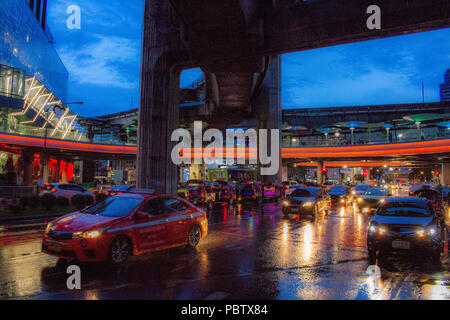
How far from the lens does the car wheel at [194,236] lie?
30.9 ft

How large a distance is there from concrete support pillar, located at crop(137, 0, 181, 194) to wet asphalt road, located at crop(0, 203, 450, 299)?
9.37 m

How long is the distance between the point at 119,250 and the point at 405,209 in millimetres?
7627

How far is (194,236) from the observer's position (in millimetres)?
9617

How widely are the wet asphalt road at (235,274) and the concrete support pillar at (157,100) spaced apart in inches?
369

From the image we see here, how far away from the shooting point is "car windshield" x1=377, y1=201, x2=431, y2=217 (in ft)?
29.5

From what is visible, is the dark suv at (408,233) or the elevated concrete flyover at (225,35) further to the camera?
the elevated concrete flyover at (225,35)

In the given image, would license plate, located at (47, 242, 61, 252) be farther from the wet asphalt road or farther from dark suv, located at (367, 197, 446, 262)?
dark suv, located at (367, 197, 446, 262)

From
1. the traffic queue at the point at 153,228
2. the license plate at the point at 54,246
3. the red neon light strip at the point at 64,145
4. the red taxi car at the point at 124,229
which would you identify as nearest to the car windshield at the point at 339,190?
the traffic queue at the point at 153,228

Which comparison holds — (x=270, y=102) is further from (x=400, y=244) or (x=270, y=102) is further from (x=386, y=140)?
(x=400, y=244)

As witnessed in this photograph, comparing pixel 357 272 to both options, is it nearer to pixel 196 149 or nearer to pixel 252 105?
pixel 252 105

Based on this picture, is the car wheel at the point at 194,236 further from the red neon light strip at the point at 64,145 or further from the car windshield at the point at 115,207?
the red neon light strip at the point at 64,145

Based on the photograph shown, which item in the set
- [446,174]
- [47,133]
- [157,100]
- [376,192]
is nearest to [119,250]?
[157,100]
